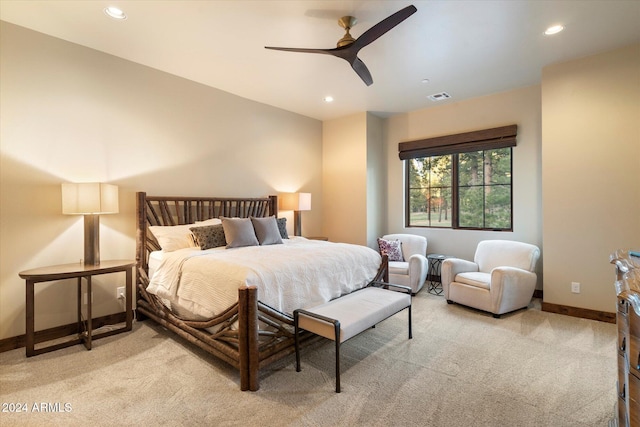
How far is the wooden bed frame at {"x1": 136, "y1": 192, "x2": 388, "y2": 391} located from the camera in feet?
6.82

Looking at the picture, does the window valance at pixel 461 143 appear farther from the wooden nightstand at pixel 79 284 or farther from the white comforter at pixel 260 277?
the wooden nightstand at pixel 79 284

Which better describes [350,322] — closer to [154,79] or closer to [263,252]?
[263,252]

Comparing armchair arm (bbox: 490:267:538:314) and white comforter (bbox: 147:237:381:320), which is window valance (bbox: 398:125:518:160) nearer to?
armchair arm (bbox: 490:267:538:314)

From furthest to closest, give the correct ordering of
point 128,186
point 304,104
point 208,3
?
point 304,104 < point 128,186 < point 208,3

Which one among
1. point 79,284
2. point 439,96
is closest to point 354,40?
point 439,96

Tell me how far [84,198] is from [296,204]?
2.85m

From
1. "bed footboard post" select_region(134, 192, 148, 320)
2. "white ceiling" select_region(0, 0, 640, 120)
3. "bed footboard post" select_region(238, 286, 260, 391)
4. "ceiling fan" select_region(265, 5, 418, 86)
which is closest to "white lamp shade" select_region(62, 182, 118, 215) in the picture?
"bed footboard post" select_region(134, 192, 148, 320)

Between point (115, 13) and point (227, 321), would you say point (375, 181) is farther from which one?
point (115, 13)

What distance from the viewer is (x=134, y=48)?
3.19m

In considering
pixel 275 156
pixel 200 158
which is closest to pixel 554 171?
pixel 275 156

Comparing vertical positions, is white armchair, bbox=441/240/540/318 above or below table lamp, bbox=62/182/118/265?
below

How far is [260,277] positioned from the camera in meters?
2.27

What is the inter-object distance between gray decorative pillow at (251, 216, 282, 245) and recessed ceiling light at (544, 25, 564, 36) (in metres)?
3.59

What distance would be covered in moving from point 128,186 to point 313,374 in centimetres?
297
